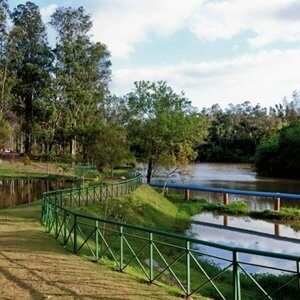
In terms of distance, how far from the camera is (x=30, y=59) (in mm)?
56656

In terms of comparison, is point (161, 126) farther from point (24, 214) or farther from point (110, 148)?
point (24, 214)

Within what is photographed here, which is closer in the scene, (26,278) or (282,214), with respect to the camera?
(26,278)

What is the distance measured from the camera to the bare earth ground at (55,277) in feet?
25.8

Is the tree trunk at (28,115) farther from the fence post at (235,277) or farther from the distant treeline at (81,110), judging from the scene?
the fence post at (235,277)

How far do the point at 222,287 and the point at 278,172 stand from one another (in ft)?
171

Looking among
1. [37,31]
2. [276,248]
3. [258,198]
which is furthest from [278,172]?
[276,248]

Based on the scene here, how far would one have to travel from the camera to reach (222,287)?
39.3 ft

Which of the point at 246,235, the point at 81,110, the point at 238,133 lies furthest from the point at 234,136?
the point at 246,235

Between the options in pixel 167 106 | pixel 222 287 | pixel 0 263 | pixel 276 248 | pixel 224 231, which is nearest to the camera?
pixel 0 263

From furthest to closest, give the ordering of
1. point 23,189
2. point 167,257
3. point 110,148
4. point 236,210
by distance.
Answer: point 110,148 → point 23,189 → point 236,210 → point 167,257

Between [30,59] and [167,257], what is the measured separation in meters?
46.7

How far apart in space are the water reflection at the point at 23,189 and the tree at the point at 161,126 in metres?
7.63

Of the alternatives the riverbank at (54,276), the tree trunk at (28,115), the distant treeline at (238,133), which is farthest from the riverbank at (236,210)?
the distant treeline at (238,133)

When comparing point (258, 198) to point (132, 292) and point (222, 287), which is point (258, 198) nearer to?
point (222, 287)
